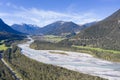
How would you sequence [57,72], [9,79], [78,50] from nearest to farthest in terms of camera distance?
[9,79], [57,72], [78,50]

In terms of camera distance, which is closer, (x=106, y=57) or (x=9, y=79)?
(x=9, y=79)

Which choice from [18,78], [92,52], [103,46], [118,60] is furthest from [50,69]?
[103,46]

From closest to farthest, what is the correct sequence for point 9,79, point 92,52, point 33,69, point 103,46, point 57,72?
1. point 9,79
2. point 57,72
3. point 33,69
4. point 92,52
5. point 103,46

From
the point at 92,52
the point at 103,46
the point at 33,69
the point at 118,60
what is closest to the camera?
the point at 33,69

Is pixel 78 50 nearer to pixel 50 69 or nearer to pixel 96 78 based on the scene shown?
pixel 50 69

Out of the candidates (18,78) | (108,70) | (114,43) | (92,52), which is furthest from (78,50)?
(18,78)

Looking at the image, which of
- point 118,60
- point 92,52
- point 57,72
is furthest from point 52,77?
point 92,52

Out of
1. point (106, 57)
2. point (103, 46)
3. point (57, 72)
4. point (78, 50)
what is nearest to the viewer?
point (57, 72)

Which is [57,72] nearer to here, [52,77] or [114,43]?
[52,77]

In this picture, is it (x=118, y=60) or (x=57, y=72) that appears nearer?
(x=57, y=72)
